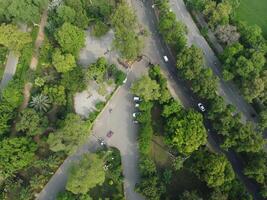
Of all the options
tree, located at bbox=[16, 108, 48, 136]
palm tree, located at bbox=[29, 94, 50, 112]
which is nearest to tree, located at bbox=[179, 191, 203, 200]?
tree, located at bbox=[16, 108, 48, 136]

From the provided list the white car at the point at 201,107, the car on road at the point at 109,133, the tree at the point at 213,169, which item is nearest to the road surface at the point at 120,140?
the car on road at the point at 109,133

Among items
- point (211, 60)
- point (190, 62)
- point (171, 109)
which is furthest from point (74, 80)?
point (211, 60)

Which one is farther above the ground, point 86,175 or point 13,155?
point 86,175

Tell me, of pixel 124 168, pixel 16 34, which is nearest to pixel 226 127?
pixel 124 168

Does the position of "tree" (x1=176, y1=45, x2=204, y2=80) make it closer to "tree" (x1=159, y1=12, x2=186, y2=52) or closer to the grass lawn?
"tree" (x1=159, y1=12, x2=186, y2=52)

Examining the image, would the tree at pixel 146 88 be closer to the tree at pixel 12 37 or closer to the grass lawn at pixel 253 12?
the tree at pixel 12 37

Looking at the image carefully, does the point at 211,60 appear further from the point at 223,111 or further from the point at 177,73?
the point at 223,111
